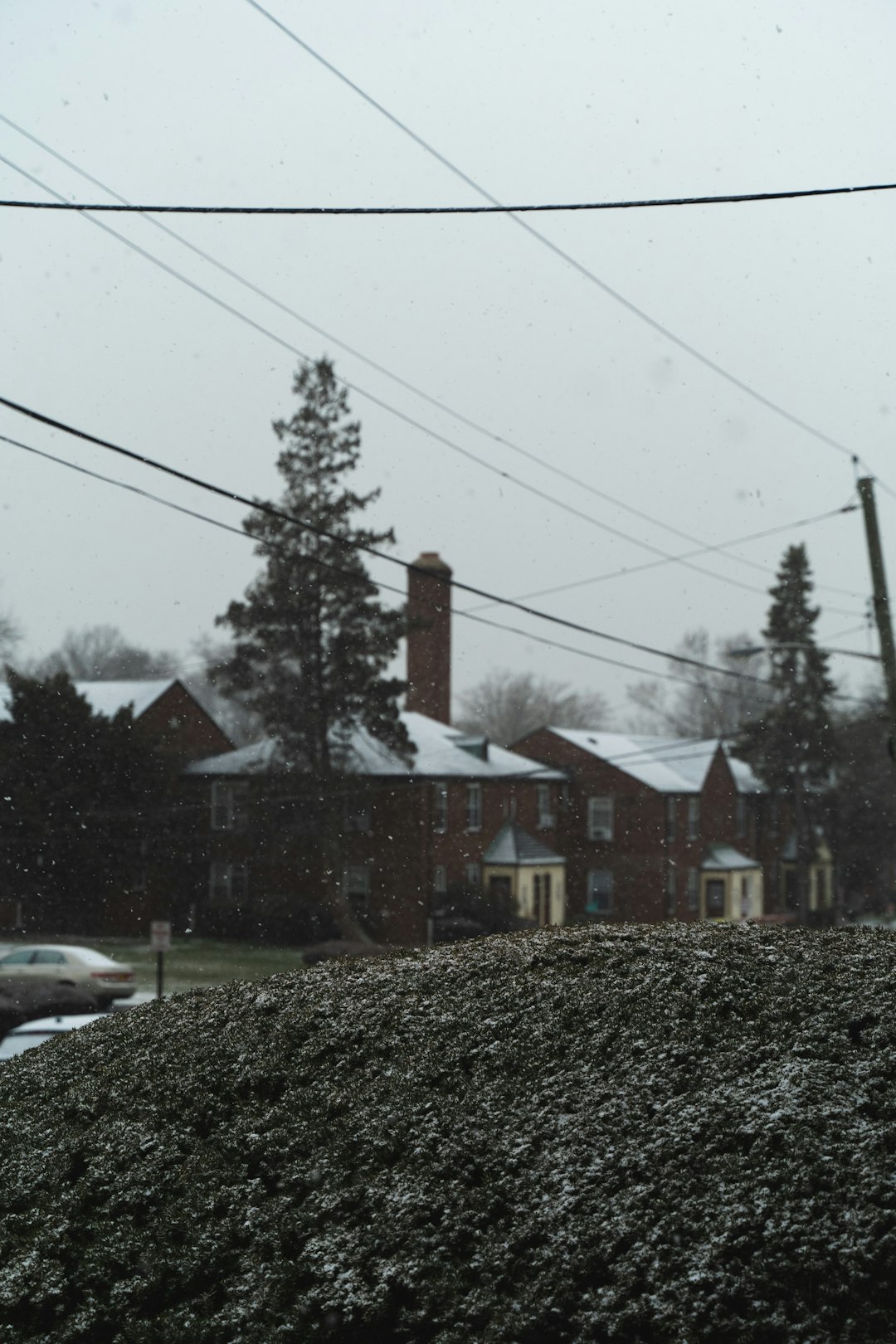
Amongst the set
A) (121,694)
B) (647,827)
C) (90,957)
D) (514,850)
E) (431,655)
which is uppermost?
(431,655)

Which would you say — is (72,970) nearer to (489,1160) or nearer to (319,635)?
(319,635)

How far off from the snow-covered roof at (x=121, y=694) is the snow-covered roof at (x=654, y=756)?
10100 millimetres

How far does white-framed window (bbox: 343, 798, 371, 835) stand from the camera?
94.7 feet

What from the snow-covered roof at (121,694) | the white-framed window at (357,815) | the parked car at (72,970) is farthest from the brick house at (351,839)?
the parked car at (72,970)

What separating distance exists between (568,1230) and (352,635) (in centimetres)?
2789

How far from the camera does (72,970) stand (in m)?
22.5

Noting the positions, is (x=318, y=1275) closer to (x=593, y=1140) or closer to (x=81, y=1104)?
(x=593, y=1140)

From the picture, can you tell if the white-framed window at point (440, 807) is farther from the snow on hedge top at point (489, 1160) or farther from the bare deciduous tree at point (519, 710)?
the snow on hedge top at point (489, 1160)

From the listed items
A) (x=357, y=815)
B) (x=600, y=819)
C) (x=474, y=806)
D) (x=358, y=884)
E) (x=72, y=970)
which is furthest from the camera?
(x=600, y=819)

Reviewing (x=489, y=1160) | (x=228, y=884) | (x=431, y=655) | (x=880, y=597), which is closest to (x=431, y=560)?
(x=431, y=655)

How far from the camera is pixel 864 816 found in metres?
42.8

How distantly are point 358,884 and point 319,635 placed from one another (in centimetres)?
602

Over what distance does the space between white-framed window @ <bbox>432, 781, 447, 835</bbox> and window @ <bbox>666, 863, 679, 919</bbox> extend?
24.4 ft

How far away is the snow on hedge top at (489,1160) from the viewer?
274 centimetres
